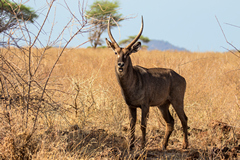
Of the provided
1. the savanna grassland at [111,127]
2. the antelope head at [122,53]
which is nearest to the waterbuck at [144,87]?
the antelope head at [122,53]

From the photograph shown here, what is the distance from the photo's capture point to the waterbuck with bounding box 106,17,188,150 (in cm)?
504

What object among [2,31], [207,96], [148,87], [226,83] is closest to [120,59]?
[148,87]

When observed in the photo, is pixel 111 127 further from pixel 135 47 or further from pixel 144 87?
pixel 135 47

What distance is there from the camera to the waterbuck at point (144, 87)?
5039 mm

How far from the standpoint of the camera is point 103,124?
637 cm

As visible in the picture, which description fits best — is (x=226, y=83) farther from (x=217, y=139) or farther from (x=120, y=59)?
(x=120, y=59)

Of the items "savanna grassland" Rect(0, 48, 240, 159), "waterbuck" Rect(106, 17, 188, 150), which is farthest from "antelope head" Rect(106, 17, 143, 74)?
"savanna grassland" Rect(0, 48, 240, 159)

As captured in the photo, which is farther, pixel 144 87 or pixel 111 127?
pixel 111 127

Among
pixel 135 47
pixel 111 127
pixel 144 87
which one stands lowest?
pixel 111 127

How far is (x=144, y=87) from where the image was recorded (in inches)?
209

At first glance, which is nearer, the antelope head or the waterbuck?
the antelope head

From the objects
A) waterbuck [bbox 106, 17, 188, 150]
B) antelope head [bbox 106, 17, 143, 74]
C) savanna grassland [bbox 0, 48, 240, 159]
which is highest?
antelope head [bbox 106, 17, 143, 74]

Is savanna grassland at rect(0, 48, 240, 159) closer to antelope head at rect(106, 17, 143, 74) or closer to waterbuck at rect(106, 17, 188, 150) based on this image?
waterbuck at rect(106, 17, 188, 150)

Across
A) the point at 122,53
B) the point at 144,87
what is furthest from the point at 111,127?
the point at 122,53
